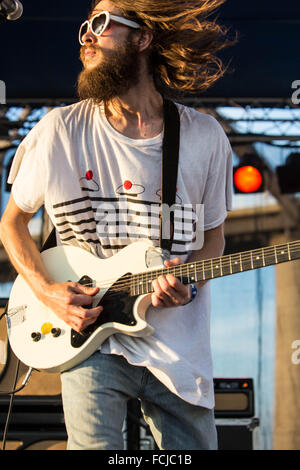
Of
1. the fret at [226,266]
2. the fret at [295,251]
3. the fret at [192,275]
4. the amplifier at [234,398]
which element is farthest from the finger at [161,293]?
the amplifier at [234,398]

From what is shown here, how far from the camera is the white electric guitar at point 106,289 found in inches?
97.6

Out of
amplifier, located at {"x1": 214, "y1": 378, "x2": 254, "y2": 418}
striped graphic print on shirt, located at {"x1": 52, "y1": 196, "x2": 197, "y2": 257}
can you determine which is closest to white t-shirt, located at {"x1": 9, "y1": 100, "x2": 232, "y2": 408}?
striped graphic print on shirt, located at {"x1": 52, "y1": 196, "x2": 197, "y2": 257}

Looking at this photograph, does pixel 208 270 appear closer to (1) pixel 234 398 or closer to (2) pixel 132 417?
(2) pixel 132 417

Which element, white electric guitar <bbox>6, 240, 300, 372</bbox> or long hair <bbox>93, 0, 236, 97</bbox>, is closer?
white electric guitar <bbox>6, 240, 300, 372</bbox>

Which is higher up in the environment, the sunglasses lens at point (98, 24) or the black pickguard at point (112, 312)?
the sunglasses lens at point (98, 24)

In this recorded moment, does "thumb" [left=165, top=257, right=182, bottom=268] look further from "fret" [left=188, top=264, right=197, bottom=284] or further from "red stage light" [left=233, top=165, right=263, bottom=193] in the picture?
"red stage light" [left=233, top=165, right=263, bottom=193]

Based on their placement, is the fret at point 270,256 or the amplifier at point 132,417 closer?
the fret at point 270,256

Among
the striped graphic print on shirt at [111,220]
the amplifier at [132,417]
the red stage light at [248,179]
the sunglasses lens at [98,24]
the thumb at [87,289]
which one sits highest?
the red stage light at [248,179]

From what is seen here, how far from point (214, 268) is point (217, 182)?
0.49 metres

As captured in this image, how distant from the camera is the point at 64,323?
2662 millimetres

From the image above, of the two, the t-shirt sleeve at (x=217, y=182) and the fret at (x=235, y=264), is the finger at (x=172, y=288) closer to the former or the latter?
the fret at (x=235, y=264)

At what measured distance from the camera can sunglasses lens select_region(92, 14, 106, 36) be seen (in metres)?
2.86
